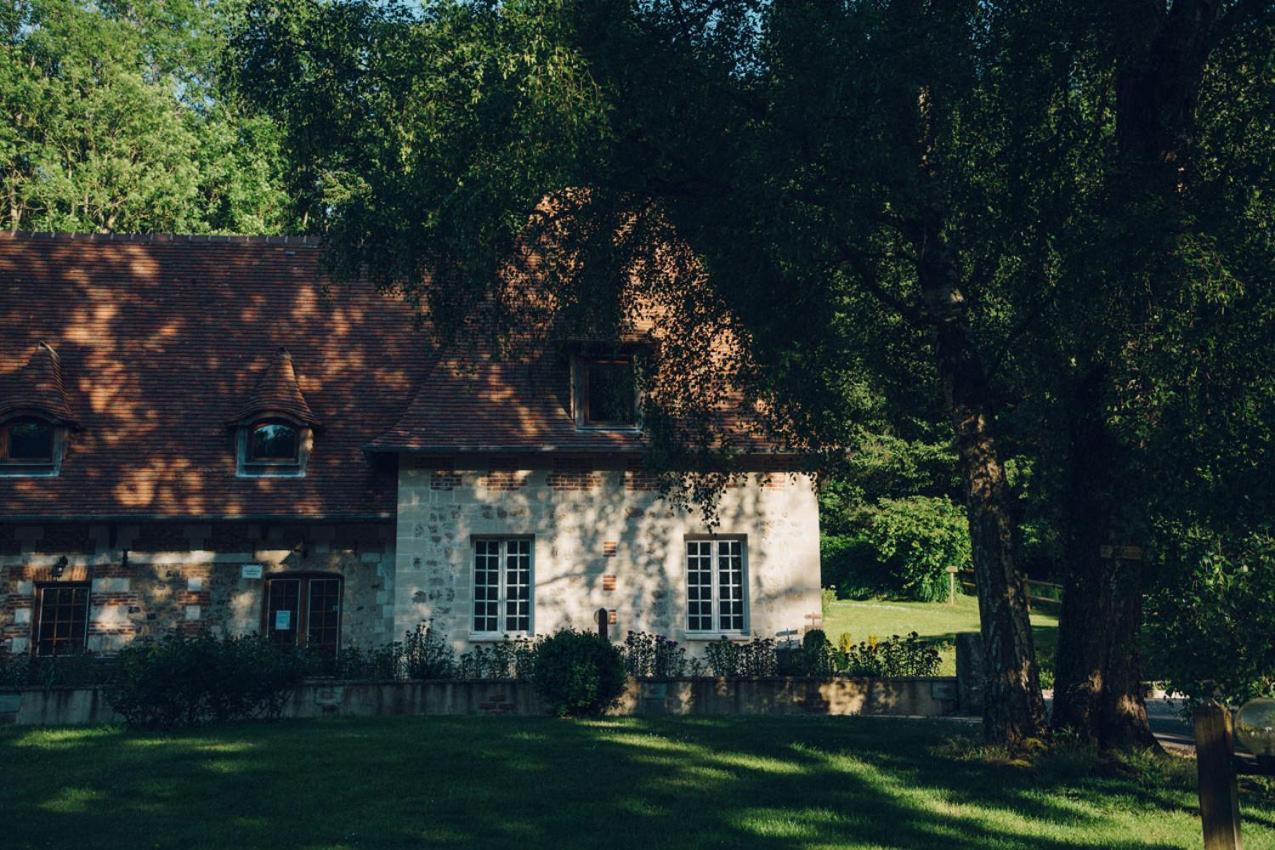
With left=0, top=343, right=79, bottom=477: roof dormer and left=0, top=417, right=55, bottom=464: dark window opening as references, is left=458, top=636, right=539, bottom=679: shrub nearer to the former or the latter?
left=0, top=343, right=79, bottom=477: roof dormer

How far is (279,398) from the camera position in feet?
63.4

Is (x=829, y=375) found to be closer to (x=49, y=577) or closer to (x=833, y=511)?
(x=49, y=577)

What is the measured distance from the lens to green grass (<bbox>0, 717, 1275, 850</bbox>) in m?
8.98

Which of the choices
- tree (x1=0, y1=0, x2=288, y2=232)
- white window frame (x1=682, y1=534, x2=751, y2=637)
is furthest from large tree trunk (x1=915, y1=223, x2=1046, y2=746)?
tree (x1=0, y1=0, x2=288, y2=232)

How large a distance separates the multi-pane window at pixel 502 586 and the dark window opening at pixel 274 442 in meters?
3.63

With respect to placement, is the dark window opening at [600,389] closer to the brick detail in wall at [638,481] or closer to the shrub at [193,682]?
the brick detail in wall at [638,481]

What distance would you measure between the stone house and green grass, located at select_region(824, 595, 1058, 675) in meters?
7.04

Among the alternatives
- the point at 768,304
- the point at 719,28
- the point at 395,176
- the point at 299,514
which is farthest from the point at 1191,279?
the point at 299,514

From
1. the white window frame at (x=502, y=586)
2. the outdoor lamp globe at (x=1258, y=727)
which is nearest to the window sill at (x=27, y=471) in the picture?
the white window frame at (x=502, y=586)

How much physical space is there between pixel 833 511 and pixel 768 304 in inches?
1089

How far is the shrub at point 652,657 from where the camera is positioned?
18.0 metres

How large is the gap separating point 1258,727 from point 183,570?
16635 mm

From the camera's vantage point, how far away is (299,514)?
1845cm

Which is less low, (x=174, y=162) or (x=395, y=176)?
(x=174, y=162)
